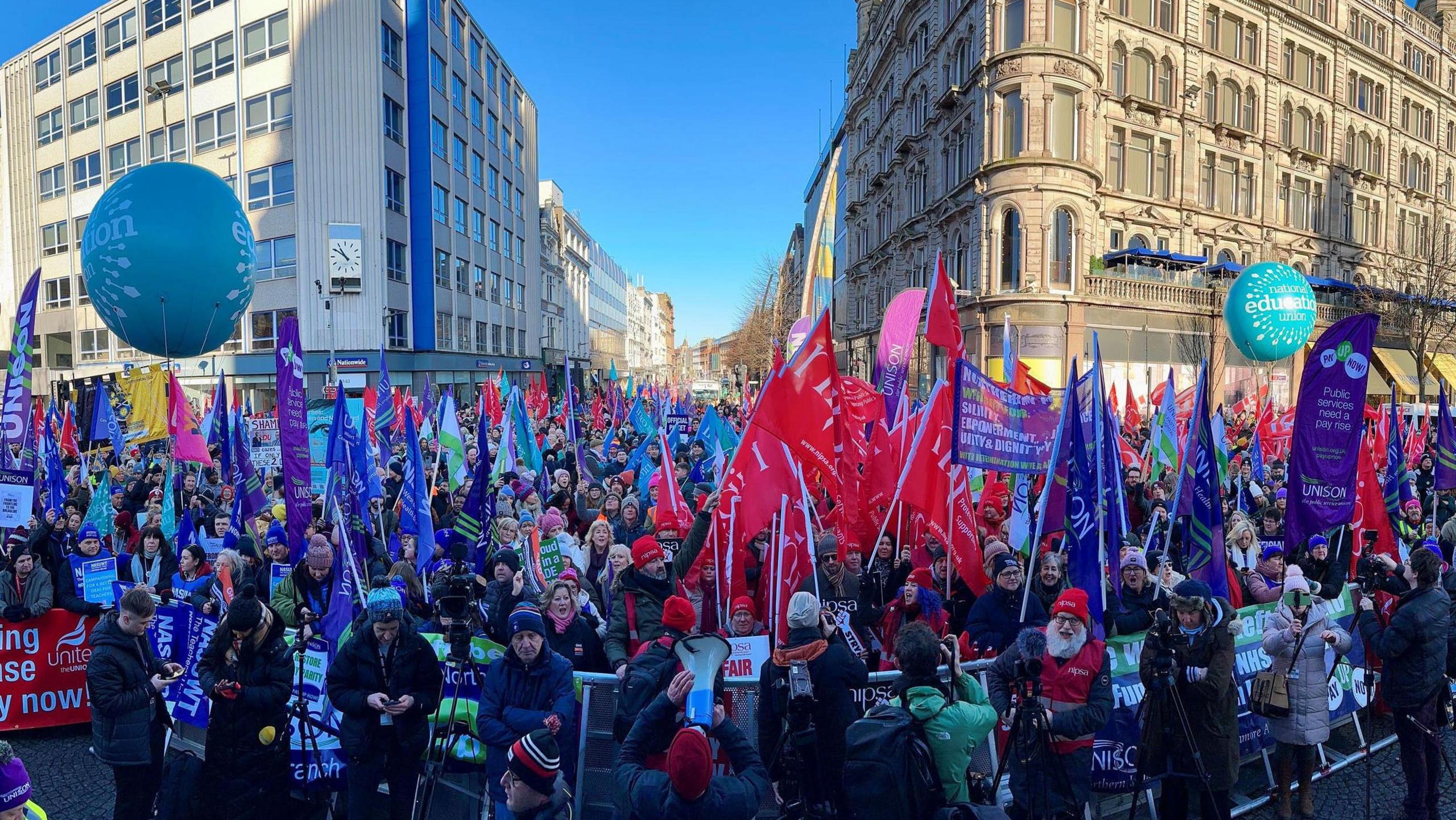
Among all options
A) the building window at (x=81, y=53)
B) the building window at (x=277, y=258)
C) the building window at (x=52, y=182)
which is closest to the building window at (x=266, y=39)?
the building window at (x=277, y=258)

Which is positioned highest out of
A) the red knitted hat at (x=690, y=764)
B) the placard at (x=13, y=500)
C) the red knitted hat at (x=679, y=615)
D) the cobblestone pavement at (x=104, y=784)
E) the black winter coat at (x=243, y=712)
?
the placard at (x=13, y=500)

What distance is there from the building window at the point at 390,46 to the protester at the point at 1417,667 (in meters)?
40.1

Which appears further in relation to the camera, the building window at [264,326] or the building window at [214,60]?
Result: the building window at [214,60]

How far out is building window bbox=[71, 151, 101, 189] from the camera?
41.0 m

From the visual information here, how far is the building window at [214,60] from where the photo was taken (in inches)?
1431

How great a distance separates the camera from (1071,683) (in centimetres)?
440

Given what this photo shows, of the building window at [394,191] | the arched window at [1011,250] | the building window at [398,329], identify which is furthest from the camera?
the building window at [398,329]

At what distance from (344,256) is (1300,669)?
37.1 meters

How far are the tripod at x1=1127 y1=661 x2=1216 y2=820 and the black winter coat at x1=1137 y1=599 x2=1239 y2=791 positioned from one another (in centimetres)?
1

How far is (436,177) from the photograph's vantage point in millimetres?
40750

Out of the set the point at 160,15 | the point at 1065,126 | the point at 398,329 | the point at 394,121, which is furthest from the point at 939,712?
the point at 160,15

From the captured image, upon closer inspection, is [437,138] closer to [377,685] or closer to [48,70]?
[48,70]

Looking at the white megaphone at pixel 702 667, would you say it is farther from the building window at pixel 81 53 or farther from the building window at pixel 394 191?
the building window at pixel 81 53

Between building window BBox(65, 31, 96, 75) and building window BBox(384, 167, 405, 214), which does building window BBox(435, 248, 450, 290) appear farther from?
building window BBox(65, 31, 96, 75)
